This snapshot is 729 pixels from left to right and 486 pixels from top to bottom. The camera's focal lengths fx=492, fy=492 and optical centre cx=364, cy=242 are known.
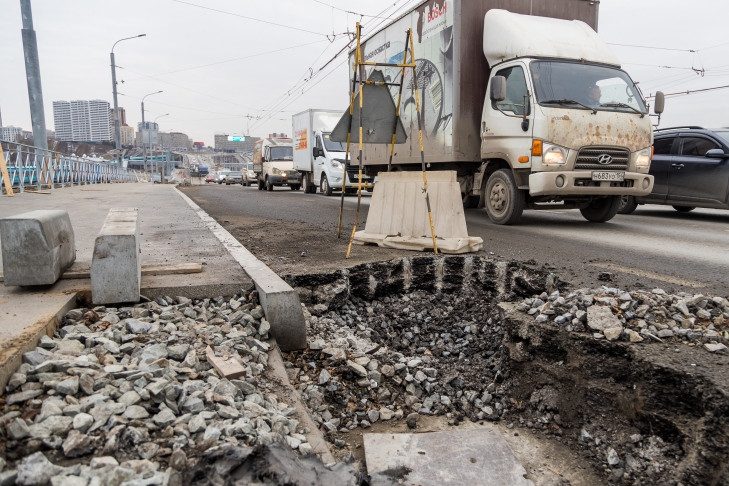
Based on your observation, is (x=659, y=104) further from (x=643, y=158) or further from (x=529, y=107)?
(x=529, y=107)

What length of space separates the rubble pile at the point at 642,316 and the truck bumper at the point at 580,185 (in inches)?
168

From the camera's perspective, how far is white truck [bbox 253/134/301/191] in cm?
2353

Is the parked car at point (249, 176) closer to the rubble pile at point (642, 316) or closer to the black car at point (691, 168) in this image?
the black car at point (691, 168)

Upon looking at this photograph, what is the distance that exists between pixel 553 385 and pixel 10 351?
9.60 feet

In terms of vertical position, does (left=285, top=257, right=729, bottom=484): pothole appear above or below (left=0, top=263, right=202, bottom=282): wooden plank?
below

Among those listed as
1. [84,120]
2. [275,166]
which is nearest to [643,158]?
[275,166]

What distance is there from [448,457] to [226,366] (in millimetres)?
1237

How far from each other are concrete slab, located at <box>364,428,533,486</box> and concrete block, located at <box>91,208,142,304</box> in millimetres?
1787

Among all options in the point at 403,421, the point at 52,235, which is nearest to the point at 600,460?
the point at 403,421

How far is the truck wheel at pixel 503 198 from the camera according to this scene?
8156mm

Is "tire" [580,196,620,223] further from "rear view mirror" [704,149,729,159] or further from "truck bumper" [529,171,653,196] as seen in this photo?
"rear view mirror" [704,149,729,159]

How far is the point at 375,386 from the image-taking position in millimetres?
3275

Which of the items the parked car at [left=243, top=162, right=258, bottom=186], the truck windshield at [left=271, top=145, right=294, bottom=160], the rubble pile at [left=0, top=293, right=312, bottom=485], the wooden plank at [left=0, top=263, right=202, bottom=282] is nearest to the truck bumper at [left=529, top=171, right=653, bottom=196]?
the wooden plank at [left=0, top=263, right=202, bottom=282]

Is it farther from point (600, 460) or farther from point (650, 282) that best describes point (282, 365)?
point (650, 282)
